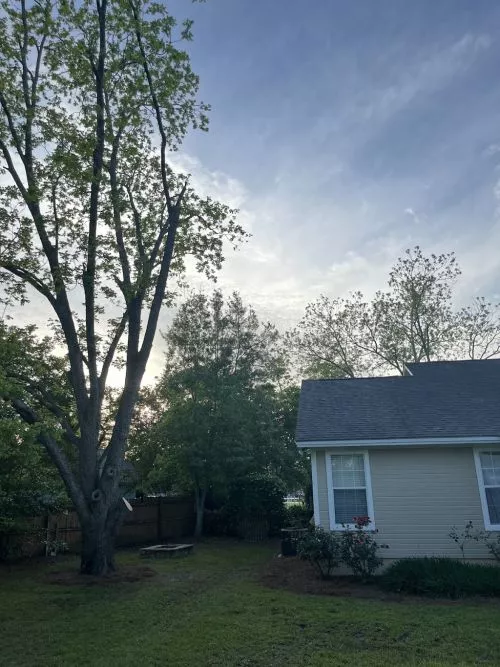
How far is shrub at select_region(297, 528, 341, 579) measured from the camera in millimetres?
9516

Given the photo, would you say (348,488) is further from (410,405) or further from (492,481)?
(492,481)

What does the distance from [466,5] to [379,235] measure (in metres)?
5.78

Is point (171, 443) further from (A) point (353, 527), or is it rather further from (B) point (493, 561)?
(B) point (493, 561)

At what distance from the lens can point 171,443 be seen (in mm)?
19406

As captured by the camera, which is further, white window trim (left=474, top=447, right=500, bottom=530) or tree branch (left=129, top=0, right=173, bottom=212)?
tree branch (left=129, top=0, right=173, bottom=212)

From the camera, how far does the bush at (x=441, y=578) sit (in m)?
8.26

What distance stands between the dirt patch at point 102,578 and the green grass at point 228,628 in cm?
35

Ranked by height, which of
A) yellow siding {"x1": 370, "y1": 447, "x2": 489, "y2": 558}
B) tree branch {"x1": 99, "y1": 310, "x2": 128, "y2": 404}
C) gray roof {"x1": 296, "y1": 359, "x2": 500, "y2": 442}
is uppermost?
tree branch {"x1": 99, "y1": 310, "x2": 128, "y2": 404}

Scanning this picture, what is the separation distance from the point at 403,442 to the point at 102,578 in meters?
7.45

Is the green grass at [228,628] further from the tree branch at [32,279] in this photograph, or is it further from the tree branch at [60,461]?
the tree branch at [32,279]

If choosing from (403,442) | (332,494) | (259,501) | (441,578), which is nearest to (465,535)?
(441,578)

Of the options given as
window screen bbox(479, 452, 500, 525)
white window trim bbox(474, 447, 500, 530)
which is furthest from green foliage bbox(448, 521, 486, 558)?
window screen bbox(479, 452, 500, 525)

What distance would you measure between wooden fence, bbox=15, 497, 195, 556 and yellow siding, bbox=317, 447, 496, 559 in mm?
7490

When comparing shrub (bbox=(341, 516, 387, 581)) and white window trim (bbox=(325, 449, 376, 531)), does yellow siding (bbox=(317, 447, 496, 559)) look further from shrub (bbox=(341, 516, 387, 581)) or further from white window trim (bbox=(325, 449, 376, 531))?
shrub (bbox=(341, 516, 387, 581))
